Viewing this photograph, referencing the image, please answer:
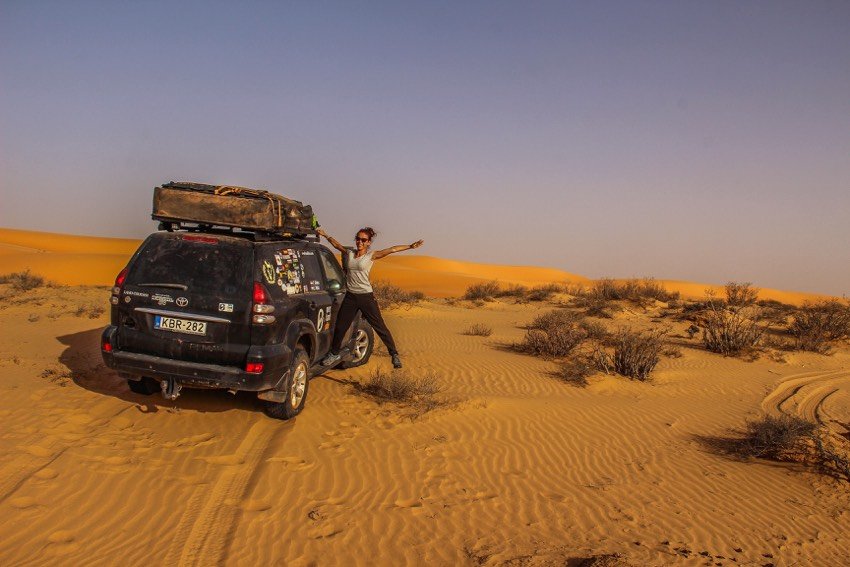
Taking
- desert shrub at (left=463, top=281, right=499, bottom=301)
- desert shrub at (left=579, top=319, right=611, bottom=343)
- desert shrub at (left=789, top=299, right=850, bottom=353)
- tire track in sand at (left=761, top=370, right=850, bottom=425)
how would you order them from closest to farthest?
tire track in sand at (left=761, top=370, right=850, bottom=425)
desert shrub at (left=579, top=319, right=611, bottom=343)
desert shrub at (left=789, top=299, right=850, bottom=353)
desert shrub at (left=463, top=281, right=499, bottom=301)

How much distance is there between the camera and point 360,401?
280 inches

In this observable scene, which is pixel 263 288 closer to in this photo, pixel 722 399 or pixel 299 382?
pixel 299 382

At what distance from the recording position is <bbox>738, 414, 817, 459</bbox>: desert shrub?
6016 millimetres

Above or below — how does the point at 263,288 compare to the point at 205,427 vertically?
above

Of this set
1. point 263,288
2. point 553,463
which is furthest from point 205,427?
point 553,463

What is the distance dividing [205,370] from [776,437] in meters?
5.99

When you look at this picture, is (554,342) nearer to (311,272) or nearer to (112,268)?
(311,272)

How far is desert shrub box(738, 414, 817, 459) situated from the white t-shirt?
4942 mm

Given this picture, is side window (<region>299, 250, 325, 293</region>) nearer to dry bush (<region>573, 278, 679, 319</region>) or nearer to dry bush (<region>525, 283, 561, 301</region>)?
dry bush (<region>573, 278, 679, 319</region>)

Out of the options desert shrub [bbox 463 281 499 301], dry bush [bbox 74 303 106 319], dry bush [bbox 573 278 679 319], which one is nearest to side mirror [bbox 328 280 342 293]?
dry bush [bbox 74 303 106 319]

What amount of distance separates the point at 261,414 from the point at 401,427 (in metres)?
1.57

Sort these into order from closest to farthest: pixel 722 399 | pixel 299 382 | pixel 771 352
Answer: pixel 299 382 → pixel 722 399 → pixel 771 352

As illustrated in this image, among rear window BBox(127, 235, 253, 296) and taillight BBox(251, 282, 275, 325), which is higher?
rear window BBox(127, 235, 253, 296)

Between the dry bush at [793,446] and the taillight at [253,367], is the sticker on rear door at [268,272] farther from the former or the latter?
the dry bush at [793,446]
